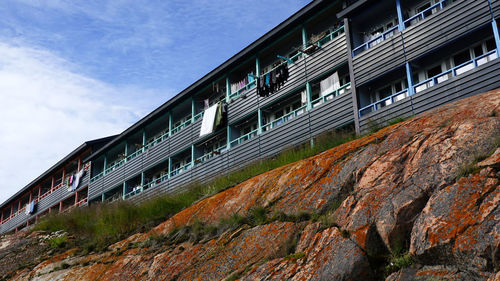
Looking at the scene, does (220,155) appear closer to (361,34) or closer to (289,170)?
(361,34)

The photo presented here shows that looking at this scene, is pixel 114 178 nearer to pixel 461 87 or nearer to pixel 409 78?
pixel 409 78

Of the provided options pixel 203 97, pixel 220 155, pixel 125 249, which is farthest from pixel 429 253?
pixel 203 97

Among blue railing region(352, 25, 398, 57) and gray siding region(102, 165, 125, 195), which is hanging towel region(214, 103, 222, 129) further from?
gray siding region(102, 165, 125, 195)

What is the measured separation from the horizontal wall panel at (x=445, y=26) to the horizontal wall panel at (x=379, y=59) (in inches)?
15.2

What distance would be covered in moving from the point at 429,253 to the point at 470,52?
12297mm

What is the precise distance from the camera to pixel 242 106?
2569 centimetres

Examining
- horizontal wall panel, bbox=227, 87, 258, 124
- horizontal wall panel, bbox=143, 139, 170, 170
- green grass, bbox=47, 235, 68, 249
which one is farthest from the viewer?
horizontal wall panel, bbox=143, 139, 170, 170

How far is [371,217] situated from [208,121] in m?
19.0

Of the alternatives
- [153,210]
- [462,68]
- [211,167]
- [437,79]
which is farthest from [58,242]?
[462,68]

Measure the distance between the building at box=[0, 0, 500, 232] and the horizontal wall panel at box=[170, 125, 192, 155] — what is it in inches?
2.5

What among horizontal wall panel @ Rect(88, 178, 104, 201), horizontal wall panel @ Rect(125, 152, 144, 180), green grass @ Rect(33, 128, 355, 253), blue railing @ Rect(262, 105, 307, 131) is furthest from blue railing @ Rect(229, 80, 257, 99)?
horizontal wall panel @ Rect(88, 178, 104, 201)

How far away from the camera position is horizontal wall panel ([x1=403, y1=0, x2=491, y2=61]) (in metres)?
16.3

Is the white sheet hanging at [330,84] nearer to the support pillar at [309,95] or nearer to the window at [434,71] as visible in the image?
the support pillar at [309,95]

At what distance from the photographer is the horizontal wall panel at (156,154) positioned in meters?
31.1
